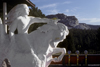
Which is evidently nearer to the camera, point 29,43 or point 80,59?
point 29,43

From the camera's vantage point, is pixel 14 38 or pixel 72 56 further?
pixel 72 56

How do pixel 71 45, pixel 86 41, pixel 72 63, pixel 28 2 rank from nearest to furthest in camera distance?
1. pixel 28 2
2. pixel 72 63
3. pixel 71 45
4. pixel 86 41

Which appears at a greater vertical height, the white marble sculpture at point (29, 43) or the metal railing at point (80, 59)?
the white marble sculpture at point (29, 43)

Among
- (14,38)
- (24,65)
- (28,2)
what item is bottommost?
(24,65)

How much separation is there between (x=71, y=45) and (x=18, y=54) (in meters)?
9.36

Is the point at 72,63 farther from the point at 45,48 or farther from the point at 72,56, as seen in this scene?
the point at 45,48

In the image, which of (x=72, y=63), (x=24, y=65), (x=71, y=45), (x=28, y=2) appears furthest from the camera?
(x=71, y=45)

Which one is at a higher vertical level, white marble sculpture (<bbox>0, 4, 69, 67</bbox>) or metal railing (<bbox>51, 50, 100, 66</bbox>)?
white marble sculpture (<bbox>0, 4, 69, 67</bbox>)

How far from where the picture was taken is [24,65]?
3506mm

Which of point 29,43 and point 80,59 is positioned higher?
point 29,43

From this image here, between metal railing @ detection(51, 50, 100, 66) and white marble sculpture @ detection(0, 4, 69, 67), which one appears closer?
white marble sculpture @ detection(0, 4, 69, 67)

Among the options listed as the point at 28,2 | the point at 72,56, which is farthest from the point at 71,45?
the point at 28,2

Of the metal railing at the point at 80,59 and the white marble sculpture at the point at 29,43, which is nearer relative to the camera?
the white marble sculpture at the point at 29,43

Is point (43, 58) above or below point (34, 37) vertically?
below
